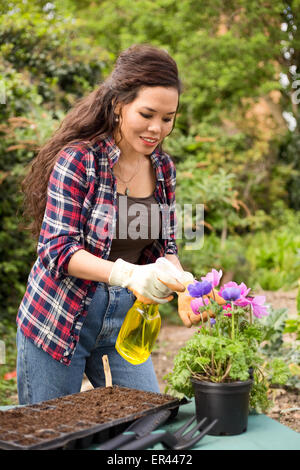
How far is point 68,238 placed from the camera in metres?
1.63

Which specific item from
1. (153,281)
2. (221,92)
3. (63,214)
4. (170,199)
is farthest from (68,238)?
(221,92)

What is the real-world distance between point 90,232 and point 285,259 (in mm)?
5869

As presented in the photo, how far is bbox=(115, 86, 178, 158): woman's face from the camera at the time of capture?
1686 mm

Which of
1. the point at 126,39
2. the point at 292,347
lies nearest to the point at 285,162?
the point at 126,39

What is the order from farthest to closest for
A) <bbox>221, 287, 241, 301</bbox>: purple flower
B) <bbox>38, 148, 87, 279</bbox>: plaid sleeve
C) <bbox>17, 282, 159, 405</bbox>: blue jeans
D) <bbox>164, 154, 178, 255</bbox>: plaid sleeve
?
1. <bbox>164, 154, 178, 255</bbox>: plaid sleeve
2. <bbox>17, 282, 159, 405</bbox>: blue jeans
3. <bbox>38, 148, 87, 279</bbox>: plaid sleeve
4. <bbox>221, 287, 241, 301</bbox>: purple flower

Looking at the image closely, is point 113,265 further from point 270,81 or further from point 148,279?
point 270,81

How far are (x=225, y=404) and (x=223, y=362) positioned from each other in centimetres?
10

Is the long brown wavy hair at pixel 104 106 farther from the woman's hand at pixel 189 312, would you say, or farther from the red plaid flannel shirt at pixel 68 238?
the woman's hand at pixel 189 312

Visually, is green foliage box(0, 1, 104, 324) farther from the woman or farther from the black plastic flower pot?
the black plastic flower pot

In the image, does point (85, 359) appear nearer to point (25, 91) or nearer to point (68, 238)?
point (68, 238)

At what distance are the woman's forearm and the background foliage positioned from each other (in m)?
3.90

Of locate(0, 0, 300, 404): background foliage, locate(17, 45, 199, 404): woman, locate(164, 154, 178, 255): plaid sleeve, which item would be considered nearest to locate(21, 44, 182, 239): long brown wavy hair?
locate(17, 45, 199, 404): woman

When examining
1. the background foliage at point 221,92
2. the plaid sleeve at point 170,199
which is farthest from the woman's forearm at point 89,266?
the background foliage at point 221,92

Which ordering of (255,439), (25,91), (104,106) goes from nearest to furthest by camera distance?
(255,439) → (104,106) → (25,91)
